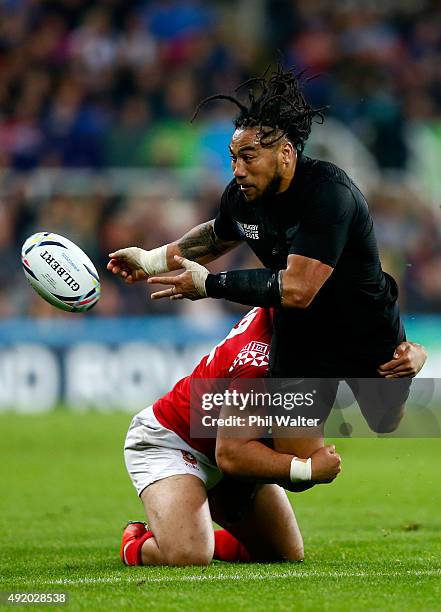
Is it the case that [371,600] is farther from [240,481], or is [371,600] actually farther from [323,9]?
[323,9]

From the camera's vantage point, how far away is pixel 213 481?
6.68 metres

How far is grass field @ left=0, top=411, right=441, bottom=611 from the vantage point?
5.12m

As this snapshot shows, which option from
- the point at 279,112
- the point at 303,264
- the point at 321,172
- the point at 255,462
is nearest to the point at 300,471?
the point at 255,462

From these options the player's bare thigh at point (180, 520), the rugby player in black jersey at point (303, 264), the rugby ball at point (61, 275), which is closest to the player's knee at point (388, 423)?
the rugby player in black jersey at point (303, 264)

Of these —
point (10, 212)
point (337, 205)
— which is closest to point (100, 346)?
point (10, 212)

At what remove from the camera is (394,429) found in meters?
6.78

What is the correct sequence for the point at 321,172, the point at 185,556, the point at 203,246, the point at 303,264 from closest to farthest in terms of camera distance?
the point at 303,264, the point at 321,172, the point at 185,556, the point at 203,246

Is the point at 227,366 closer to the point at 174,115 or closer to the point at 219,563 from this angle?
the point at 219,563

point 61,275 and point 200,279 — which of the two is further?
point 61,275

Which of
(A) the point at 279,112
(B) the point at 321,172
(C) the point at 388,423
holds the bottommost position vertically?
(C) the point at 388,423

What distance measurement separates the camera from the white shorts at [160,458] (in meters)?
6.61

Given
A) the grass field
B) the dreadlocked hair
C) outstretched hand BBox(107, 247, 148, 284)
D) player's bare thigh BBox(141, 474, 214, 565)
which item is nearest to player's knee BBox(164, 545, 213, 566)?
player's bare thigh BBox(141, 474, 214, 565)

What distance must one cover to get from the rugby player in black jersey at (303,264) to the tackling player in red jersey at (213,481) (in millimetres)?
212

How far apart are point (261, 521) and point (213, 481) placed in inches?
14.0
